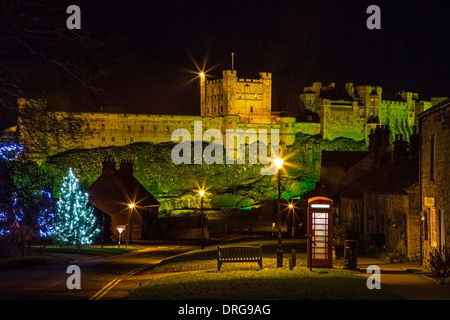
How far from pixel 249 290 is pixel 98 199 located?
40545 mm

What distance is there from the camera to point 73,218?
44.2 m

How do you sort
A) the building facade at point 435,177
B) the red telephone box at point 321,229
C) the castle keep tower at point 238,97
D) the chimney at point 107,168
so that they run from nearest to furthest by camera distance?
the building facade at point 435,177
the red telephone box at point 321,229
the chimney at point 107,168
the castle keep tower at point 238,97

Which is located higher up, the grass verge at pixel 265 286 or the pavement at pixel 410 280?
the grass verge at pixel 265 286

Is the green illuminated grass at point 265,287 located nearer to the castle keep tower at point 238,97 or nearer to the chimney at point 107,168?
the chimney at point 107,168

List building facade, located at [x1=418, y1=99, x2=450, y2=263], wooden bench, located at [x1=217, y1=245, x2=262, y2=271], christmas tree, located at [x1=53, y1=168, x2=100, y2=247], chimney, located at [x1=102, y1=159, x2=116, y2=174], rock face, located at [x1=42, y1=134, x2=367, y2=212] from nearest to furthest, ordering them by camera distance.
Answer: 1. building facade, located at [x1=418, y1=99, x2=450, y2=263]
2. wooden bench, located at [x1=217, y1=245, x2=262, y2=271]
3. christmas tree, located at [x1=53, y1=168, x2=100, y2=247]
4. chimney, located at [x1=102, y1=159, x2=116, y2=174]
5. rock face, located at [x1=42, y1=134, x2=367, y2=212]

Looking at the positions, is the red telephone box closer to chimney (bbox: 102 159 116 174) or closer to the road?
the road

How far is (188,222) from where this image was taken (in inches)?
2579

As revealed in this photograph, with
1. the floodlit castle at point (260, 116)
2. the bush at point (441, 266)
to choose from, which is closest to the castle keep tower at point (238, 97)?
the floodlit castle at point (260, 116)

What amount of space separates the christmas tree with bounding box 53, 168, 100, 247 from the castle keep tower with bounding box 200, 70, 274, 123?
78746mm

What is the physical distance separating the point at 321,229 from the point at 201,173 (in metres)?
98.5

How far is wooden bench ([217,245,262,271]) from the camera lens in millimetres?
22953

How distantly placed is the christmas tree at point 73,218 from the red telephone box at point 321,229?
23.5 metres

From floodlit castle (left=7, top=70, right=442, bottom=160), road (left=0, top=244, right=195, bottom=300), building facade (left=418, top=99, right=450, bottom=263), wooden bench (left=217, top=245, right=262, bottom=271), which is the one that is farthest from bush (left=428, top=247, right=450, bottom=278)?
floodlit castle (left=7, top=70, right=442, bottom=160)

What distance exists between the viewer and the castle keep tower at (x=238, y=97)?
4946 inches
